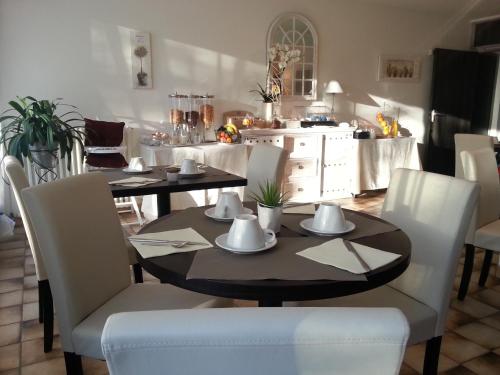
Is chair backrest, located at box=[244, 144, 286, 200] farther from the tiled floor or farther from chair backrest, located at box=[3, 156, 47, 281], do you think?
chair backrest, located at box=[3, 156, 47, 281]

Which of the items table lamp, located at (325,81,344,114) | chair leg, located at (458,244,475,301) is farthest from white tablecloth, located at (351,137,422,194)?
chair leg, located at (458,244,475,301)

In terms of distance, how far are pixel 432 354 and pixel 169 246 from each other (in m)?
1.03

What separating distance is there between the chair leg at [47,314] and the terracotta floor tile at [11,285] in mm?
859

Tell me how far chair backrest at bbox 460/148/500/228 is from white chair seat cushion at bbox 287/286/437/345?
1094 millimetres

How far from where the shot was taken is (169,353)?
1.88 ft

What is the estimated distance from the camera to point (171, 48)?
447 centimetres

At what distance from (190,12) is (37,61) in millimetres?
1585

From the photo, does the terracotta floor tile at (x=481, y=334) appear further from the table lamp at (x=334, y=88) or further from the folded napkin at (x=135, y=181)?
the table lamp at (x=334, y=88)

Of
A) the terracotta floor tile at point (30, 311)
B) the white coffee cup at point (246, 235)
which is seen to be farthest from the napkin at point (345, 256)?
the terracotta floor tile at point (30, 311)

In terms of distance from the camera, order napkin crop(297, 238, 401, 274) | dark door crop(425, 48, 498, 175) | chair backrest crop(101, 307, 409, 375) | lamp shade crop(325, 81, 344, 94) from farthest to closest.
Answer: dark door crop(425, 48, 498, 175) < lamp shade crop(325, 81, 344, 94) < napkin crop(297, 238, 401, 274) < chair backrest crop(101, 307, 409, 375)

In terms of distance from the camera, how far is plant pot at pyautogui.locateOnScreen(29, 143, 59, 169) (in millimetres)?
3137

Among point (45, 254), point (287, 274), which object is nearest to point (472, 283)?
point (287, 274)

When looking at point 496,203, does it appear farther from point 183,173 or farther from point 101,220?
point 101,220

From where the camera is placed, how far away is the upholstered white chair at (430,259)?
150cm
